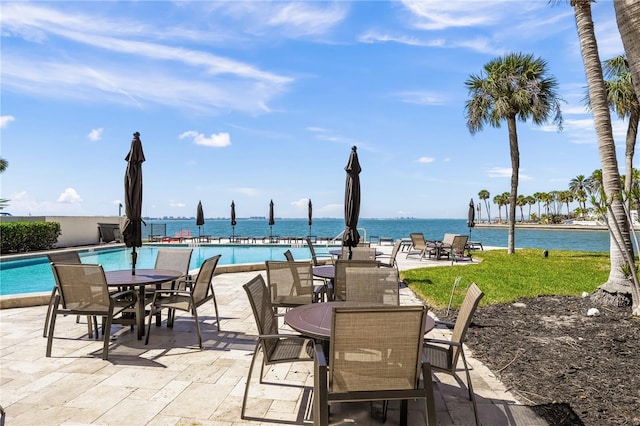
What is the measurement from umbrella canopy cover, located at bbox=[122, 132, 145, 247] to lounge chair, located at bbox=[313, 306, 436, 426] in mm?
4288

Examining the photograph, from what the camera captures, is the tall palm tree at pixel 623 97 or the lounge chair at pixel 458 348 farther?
the tall palm tree at pixel 623 97

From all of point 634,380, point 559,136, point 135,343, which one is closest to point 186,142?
point 559,136

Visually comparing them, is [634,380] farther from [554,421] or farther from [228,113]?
[228,113]

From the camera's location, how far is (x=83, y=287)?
13.0 ft

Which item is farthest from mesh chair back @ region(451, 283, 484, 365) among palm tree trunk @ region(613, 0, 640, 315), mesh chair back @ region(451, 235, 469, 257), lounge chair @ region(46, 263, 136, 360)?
mesh chair back @ region(451, 235, 469, 257)

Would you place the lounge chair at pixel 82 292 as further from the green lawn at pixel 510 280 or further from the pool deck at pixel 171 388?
the green lawn at pixel 510 280

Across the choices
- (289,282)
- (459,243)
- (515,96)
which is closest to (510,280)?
(459,243)

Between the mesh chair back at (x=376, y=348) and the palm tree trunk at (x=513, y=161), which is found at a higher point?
the palm tree trunk at (x=513, y=161)

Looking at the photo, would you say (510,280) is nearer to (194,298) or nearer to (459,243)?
(459,243)

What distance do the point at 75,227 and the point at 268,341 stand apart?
21.1 m

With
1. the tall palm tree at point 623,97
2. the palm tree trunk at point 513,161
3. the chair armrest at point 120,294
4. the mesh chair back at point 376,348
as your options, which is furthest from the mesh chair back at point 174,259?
the tall palm tree at point 623,97

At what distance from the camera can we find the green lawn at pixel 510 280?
22.3ft

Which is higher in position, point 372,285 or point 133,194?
point 133,194

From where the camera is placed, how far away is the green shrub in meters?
14.9
